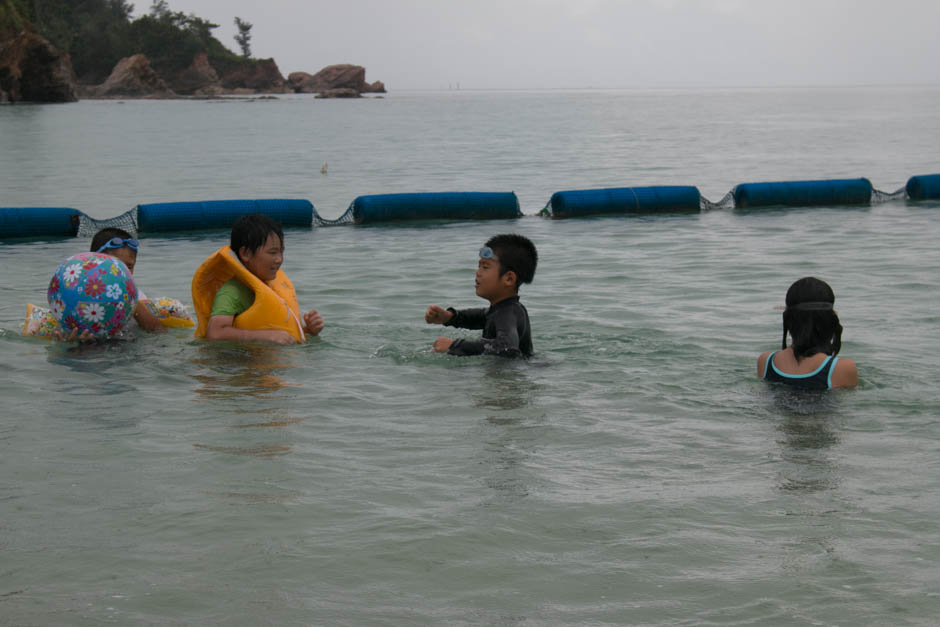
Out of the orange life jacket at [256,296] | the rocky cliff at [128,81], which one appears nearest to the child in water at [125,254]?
the orange life jacket at [256,296]

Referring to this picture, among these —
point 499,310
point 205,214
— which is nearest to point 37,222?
point 205,214

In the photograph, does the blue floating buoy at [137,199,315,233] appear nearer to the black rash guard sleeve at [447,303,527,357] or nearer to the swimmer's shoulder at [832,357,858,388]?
the black rash guard sleeve at [447,303,527,357]

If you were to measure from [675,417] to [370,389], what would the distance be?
6.66 feet

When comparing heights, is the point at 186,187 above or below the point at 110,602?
above

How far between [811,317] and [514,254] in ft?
6.54

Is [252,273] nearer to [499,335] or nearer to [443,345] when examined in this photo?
[443,345]

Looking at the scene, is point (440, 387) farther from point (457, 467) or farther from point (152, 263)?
point (152, 263)

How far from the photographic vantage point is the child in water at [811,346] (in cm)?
642

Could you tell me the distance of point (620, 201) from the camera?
18.5 metres

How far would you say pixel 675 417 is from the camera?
655cm

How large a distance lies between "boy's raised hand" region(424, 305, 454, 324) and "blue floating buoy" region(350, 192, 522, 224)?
10.5 meters

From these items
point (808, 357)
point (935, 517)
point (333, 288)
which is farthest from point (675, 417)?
point (333, 288)

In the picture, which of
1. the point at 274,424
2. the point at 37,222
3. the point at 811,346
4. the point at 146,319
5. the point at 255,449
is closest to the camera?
the point at 255,449

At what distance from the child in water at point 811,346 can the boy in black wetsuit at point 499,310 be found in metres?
1.69
